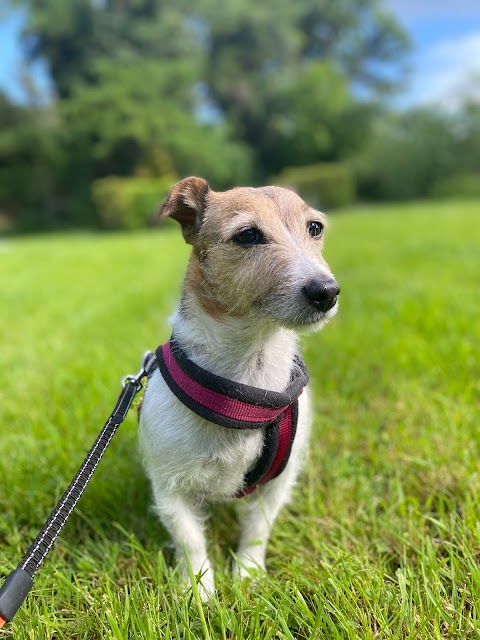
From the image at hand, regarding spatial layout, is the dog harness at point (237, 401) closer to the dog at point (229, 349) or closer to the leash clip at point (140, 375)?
the dog at point (229, 349)

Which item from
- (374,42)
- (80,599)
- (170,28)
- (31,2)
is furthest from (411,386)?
(374,42)

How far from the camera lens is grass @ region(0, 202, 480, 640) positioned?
60.3 inches

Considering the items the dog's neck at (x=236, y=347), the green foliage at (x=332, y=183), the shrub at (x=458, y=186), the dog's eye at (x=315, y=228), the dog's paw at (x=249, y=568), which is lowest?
the dog's paw at (x=249, y=568)

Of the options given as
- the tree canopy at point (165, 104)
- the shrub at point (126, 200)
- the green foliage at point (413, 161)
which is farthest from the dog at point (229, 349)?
the green foliage at point (413, 161)

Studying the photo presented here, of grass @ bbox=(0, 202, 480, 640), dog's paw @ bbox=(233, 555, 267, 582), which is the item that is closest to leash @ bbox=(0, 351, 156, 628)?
grass @ bbox=(0, 202, 480, 640)

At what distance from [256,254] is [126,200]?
75.1 ft

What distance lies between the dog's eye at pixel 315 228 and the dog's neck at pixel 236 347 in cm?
41

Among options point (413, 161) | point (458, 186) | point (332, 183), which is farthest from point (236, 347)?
point (413, 161)

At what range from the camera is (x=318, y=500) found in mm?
2195

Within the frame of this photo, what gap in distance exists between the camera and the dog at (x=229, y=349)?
1.63m

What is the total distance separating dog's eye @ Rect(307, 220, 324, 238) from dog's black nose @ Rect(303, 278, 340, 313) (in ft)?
1.29

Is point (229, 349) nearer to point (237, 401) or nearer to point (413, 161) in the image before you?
point (237, 401)

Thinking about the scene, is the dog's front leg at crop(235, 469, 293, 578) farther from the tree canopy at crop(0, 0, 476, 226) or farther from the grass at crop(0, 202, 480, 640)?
the tree canopy at crop(0, 0, 476, 226)

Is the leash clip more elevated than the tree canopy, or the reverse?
the tree canopy
